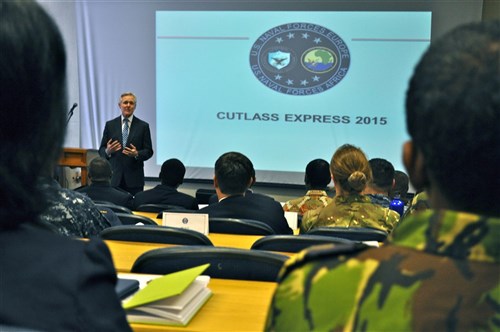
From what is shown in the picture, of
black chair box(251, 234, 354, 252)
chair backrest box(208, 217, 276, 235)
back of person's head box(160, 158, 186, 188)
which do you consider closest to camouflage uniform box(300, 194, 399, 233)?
chair backrest box(208, 217, 276, 235)

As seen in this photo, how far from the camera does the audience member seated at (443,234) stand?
68 centimetres

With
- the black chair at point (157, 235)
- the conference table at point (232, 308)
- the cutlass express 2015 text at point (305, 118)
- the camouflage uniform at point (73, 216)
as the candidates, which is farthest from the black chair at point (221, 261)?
the cutlass express 2015 text at point (305, 118)

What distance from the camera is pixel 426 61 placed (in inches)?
28.4

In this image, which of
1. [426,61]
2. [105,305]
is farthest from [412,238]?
[105,305]

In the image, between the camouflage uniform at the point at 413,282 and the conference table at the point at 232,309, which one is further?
the conference table at the point at 232,309

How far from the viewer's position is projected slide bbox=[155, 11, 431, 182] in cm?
653

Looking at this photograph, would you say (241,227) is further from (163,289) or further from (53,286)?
(53,286)

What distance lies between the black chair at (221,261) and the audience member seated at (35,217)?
102 centimetres

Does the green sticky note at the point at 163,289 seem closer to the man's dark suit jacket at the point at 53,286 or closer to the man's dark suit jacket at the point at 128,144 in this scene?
the man's dark suit jacket at the point at 53,286

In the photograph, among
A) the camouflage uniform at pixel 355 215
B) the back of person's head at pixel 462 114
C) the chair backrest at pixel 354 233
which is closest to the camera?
the back of person's head at pixel 462 114

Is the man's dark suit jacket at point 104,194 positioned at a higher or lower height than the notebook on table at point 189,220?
lower

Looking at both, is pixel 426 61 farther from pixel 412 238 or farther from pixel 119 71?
pixel 119 71

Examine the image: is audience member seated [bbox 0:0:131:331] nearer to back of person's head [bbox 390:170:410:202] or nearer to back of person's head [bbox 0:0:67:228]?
back of person's head [bbox 0:0:67:228]

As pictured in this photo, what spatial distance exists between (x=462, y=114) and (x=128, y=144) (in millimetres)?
5608
